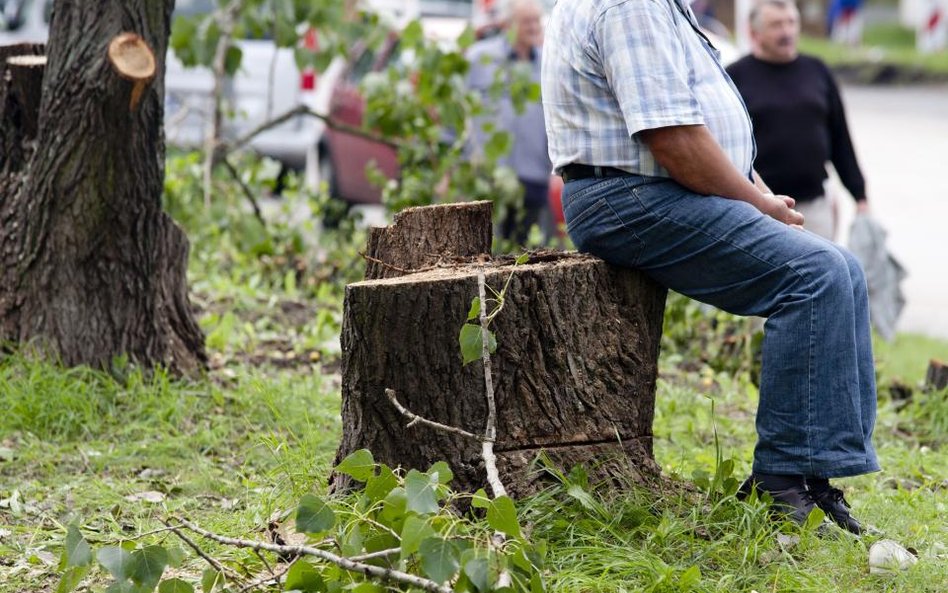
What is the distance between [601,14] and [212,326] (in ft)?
10.6

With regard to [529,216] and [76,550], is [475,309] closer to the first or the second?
[76,550]

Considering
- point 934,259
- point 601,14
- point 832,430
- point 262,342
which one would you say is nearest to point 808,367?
point 832,430

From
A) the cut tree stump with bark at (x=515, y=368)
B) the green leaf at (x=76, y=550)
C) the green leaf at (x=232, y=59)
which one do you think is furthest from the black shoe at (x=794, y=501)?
the green leaf at (x=232, y=59)

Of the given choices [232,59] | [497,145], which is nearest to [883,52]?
[497,145]

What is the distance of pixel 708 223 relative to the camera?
370 cm

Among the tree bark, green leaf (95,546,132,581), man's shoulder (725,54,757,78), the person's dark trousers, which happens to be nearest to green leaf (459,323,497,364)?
the tree bark

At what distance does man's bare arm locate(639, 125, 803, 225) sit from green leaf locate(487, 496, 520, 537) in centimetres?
109

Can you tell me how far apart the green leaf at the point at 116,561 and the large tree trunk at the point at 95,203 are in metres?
2.28

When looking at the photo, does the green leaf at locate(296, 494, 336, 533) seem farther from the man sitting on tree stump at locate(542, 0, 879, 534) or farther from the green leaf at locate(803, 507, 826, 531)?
the green leaf at locate(803, 507, 826, 531)

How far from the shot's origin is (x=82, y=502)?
4188mm

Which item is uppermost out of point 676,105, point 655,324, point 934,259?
point 676,105

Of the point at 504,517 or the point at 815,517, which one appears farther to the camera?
the point at 815,517

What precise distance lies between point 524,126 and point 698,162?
4.81 m

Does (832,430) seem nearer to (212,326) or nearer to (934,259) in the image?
(212,326)
